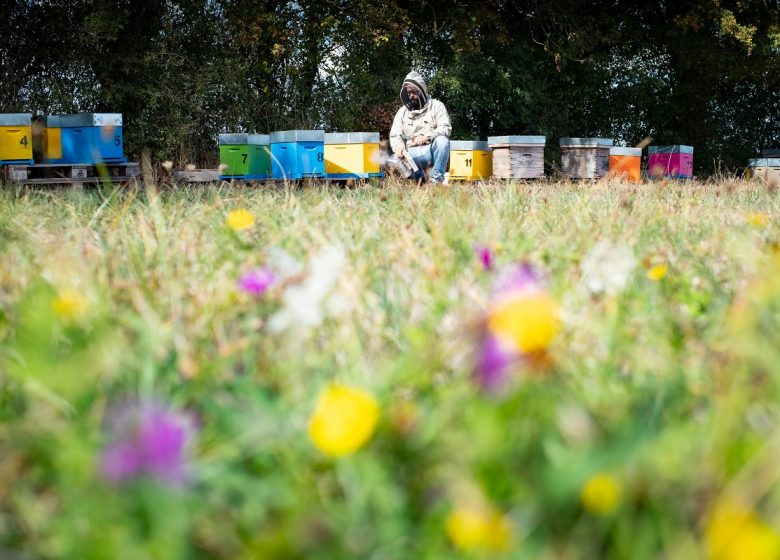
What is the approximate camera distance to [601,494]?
25.8 inches

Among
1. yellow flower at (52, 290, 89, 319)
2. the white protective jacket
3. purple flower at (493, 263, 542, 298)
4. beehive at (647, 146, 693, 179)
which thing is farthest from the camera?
beehive at (647, 146, 693, 179)

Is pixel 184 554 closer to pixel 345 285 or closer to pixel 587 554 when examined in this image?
pixel 587 554

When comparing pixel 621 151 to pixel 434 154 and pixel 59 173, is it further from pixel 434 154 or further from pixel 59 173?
pixel 59 173

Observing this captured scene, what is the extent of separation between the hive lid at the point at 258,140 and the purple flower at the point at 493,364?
8.68 metres

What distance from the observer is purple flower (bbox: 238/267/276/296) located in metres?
1.41

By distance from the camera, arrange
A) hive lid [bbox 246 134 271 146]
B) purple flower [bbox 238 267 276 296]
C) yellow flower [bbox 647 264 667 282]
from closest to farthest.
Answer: purple flower [bbox 238 267 276 296] → yellow flower [bbox 647 264 667 282] → hive lid [bbox 246 134 271 146]

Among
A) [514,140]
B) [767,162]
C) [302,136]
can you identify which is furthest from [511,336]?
[767,162]

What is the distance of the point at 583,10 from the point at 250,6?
18.9 feet

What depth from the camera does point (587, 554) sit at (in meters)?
0.71

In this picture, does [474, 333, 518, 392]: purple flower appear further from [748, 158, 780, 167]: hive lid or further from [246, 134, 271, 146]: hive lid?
[748, 158, 780, 167]: hive lid

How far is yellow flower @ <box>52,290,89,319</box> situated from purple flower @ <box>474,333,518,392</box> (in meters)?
0.70

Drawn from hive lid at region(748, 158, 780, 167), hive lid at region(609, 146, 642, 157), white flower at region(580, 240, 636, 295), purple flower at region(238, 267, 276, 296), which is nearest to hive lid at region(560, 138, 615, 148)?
hive lid at region(609, 146, 642, 157)

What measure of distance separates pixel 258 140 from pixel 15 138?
249 cm

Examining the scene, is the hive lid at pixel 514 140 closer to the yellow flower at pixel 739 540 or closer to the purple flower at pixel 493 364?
the purple flower at pixel 493 364
